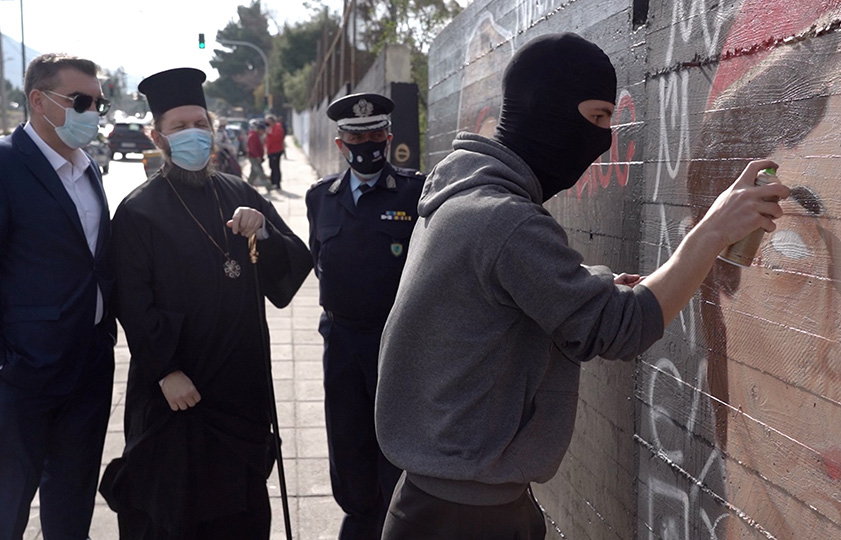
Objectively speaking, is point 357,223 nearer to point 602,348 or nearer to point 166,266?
point 166,266

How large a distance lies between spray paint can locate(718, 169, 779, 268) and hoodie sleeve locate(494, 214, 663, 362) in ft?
0.63

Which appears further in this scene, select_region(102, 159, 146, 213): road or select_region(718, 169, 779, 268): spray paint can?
select_region(102, 159, 146, 213): road

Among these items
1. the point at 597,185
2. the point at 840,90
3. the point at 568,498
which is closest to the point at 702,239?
the point at 840,90

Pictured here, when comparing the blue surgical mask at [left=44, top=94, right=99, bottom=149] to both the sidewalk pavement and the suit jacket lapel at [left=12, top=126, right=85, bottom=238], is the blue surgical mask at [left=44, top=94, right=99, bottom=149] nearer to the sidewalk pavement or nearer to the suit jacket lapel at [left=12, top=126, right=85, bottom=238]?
the suit jacket lapel at [left=12, top=126, right=85, bottom=238]

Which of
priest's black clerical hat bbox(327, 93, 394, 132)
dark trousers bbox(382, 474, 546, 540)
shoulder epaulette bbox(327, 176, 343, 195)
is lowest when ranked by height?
dark trousers bbox(382, 474, 546, 540)

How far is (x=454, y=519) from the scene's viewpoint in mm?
2078

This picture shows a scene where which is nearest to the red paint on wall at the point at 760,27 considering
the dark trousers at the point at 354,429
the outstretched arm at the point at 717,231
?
the outstretched arm at the point at 717,231

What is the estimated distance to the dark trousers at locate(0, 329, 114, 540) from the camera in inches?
132

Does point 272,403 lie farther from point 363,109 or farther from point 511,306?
point 511,306

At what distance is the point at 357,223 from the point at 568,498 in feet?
4.93

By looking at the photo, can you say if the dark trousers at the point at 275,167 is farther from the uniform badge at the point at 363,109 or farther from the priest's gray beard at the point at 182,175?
the priest's gray beard at the point at 182,175

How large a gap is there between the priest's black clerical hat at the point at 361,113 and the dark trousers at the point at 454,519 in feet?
7.60

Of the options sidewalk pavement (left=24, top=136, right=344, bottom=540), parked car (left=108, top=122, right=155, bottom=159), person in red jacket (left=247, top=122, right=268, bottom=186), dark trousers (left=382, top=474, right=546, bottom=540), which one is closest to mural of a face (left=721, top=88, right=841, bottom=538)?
dark trousers (left=382, top=474, right=546, bottom=540)

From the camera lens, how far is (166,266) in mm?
3510
